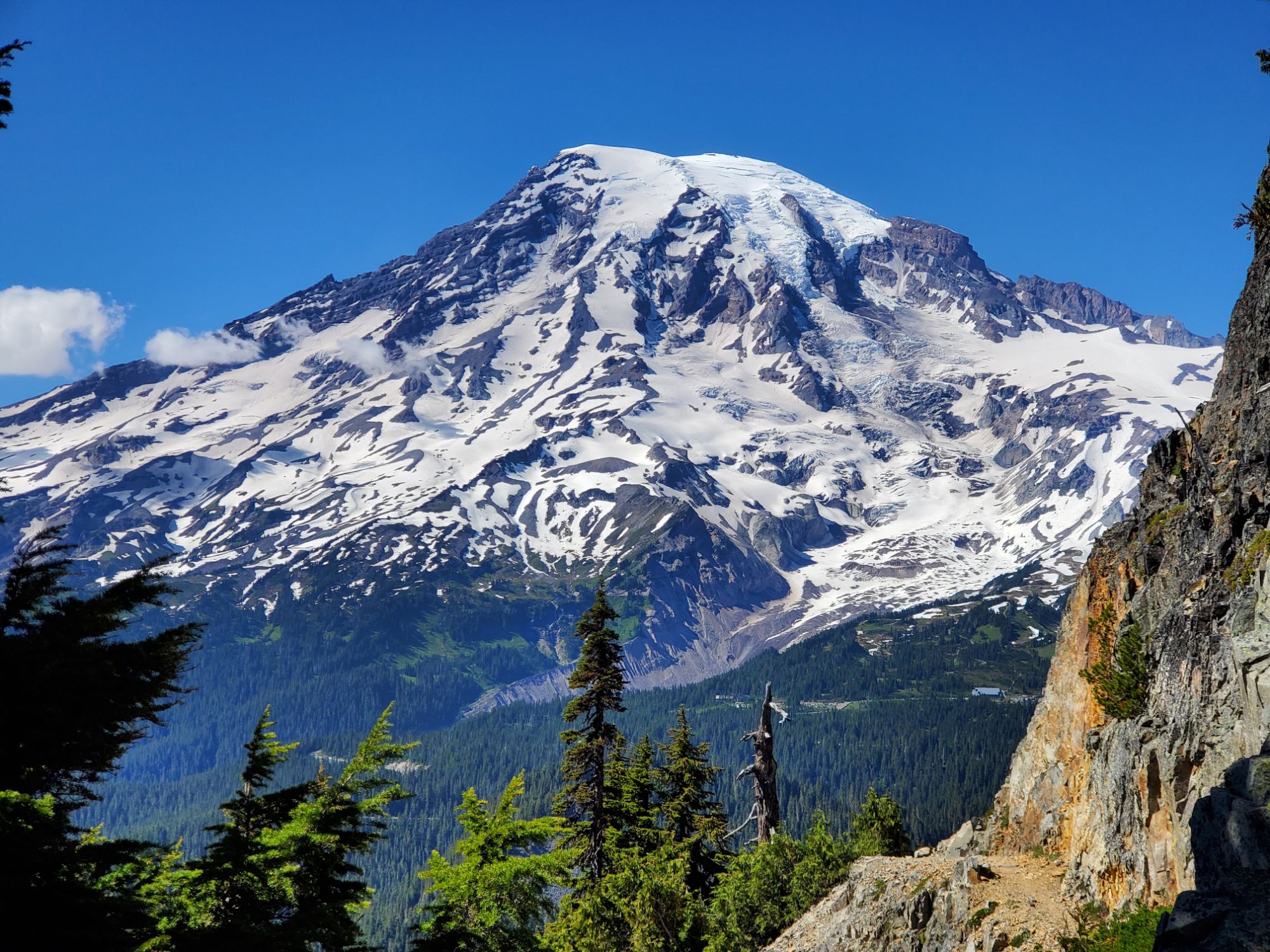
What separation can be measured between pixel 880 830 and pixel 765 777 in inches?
595

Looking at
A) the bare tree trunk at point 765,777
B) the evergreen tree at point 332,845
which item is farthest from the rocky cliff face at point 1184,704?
the evergreen tree at point 332,845

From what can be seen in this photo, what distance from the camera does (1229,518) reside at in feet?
82.9

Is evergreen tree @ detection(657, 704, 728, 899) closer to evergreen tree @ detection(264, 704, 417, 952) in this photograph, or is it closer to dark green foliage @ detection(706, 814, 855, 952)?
dark green foliage @ detection(706, 814, 855, 952)

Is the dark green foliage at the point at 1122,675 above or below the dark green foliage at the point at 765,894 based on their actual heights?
above

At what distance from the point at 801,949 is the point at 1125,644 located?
1517 cm

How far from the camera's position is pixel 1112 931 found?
22422mm

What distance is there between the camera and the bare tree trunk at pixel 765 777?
4247 cm

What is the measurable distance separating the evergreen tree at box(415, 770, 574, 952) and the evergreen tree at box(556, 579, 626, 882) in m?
11.0

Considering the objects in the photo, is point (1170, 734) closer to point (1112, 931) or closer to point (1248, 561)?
point (1248, 561)

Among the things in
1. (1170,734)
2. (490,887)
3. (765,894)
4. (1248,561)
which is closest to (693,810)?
(765,894)

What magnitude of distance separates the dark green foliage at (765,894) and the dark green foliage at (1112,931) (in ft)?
51.7

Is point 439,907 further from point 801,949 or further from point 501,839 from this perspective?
point 801,949

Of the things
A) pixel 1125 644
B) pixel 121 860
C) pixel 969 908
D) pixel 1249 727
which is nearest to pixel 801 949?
pixel 969 908

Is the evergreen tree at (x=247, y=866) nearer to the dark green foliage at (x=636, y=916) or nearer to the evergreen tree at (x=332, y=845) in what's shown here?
the evergreen tree at (x=332, y=845)
